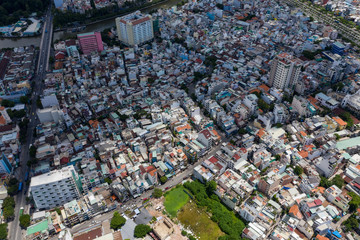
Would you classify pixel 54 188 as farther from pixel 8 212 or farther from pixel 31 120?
pixel 31 120

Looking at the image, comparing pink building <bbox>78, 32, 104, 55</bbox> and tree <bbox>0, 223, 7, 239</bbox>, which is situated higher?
pink building <bbox>78, 32, 104, 55</bbox>

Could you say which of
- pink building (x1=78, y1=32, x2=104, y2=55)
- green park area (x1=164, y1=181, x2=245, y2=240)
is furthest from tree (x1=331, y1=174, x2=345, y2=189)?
pink building (x1=78, y1=32, x2=104, y2=55)

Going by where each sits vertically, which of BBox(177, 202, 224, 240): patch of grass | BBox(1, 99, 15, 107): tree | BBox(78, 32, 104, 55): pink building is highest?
BBox(78, 32, 104, 55): pink building

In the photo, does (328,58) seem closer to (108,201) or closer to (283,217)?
(283,217)

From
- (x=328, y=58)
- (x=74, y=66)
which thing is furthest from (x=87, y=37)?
(x=328, y=58)

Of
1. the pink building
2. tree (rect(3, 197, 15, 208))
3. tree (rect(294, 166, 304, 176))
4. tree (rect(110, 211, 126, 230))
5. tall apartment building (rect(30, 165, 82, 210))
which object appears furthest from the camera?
the pink building

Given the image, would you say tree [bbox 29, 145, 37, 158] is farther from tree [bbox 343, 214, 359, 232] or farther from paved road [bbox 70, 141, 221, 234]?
tree [bbox 343, 214, 359, 232]

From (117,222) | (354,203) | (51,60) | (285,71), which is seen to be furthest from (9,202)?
(285,71)

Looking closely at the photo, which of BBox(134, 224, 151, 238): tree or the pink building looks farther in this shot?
the pink building
